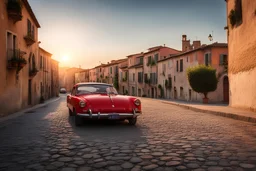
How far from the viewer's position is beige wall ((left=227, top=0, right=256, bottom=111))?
13.2 m

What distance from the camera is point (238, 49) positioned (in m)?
15.5

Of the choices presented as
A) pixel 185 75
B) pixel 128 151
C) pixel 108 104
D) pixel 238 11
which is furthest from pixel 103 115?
pixel 185 75

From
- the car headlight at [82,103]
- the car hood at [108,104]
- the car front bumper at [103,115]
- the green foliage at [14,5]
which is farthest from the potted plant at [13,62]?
the car front bumper at [103,115]

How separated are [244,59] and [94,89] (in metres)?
8.92

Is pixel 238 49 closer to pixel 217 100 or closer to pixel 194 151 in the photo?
pixel 194 151

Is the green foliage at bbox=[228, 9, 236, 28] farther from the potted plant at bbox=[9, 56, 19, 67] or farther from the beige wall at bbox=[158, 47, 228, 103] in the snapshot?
the beige wall at bbox=[158, 47, 228, 103]

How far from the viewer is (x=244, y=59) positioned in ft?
47.4

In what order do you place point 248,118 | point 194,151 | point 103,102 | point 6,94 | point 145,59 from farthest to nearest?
point 145,59 → point 6,94 → point 248,118 → point 103,102 → point 194,151

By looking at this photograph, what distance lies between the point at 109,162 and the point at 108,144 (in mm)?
1384

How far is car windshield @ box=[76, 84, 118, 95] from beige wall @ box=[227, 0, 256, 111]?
745 cm

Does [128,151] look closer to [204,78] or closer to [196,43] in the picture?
[204,78]

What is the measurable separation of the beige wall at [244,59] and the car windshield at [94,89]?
7.45m

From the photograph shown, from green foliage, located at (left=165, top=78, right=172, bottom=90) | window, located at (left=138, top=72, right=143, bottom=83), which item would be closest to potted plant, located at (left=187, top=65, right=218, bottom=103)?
green foliage, located at (left=165, top=78, right=172, bottom=90)

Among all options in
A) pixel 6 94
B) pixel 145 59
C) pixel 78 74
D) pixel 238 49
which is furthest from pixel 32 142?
pixel 78 74
